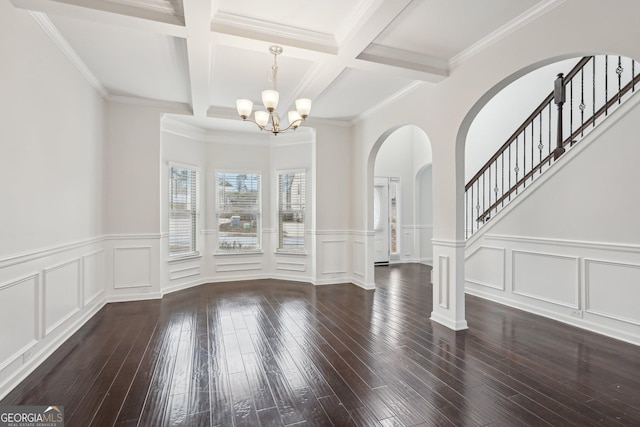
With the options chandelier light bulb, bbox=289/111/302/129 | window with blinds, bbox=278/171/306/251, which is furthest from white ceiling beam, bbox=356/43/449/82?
window with blinds, bbox=278/171/306/251

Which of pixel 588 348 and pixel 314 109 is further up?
pixel 314 109

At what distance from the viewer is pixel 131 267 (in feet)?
16.6

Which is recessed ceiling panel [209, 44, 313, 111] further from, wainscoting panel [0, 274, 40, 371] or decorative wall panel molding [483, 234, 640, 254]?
decorative wall panel molding [483, 234, 640, 254]

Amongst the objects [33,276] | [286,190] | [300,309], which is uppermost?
[286,190]

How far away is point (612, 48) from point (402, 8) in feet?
5.14

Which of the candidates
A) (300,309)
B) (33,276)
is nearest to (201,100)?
(33,276)

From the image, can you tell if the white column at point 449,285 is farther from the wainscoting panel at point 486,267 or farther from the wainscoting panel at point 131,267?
the wainscoting panel at point 131,267

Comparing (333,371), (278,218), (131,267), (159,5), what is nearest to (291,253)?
(278,218)

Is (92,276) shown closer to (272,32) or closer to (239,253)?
(239,253)

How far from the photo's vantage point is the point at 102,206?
189 inches

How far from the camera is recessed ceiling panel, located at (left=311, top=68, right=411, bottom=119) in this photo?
4211mm

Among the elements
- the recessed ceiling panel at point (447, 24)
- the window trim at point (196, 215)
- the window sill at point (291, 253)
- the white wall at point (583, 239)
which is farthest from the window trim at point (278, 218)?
the recessed ceiling panel at point (447, 24)

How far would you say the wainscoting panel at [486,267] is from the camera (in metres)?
4.96

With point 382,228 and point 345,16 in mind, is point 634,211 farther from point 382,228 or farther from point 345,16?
point 382,228
